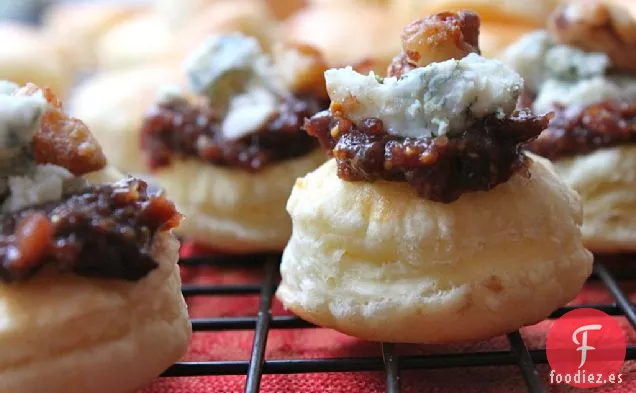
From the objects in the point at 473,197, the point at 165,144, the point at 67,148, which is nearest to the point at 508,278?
the point at 473,197

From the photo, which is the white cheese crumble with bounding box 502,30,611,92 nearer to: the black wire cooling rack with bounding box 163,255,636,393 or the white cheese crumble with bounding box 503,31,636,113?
the white cheese crumble with bounding box 503,31,636,113

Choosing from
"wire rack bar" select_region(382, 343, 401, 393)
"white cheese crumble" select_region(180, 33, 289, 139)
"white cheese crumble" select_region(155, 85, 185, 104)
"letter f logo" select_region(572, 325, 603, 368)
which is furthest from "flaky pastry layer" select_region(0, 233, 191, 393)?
"white cheese crumble" select_region(155, 85, 185, 104)

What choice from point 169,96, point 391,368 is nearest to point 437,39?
point 391,368

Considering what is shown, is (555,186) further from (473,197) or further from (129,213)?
(129,213)

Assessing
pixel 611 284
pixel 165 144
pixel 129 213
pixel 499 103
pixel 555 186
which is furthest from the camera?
pixel 165 144

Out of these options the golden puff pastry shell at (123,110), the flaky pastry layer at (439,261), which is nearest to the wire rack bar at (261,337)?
the flaky pastry layer at (439,261)

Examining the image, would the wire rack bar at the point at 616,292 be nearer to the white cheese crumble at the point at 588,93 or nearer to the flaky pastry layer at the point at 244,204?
the white cheese crumble at the point at 588,93
